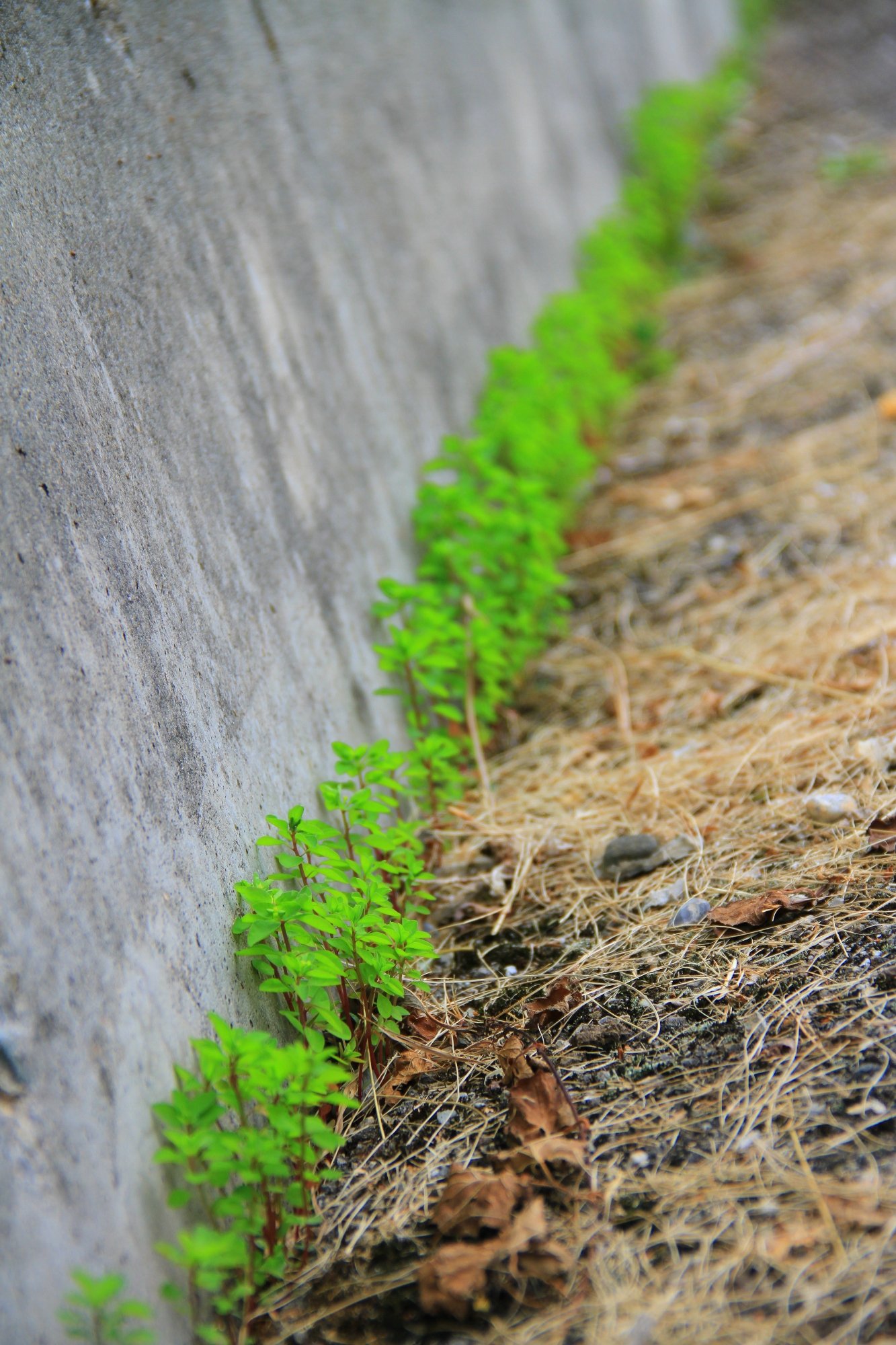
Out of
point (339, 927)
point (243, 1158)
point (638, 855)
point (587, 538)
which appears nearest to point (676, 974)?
point (638, 855)

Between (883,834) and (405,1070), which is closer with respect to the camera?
(405,1070)

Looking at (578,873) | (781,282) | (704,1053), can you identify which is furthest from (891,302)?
(704,1053)

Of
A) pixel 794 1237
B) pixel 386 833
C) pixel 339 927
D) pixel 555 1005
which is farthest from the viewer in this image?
pixel 386 833

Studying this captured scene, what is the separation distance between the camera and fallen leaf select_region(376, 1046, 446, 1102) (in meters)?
1.79

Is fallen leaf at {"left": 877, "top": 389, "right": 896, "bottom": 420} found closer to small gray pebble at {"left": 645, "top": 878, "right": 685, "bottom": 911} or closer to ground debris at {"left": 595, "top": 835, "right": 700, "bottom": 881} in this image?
ground debris at {"left": 595, "top": 835, "right": 700, "bottom": 881}

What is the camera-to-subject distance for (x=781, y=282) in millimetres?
5480

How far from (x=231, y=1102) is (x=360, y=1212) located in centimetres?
29

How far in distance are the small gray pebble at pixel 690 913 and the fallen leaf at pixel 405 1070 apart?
1.78 ft

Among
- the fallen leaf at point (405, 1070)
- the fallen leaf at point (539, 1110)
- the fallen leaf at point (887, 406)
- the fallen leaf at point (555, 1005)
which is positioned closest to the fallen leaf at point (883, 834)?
the fallen leaf at point (555, 1005)

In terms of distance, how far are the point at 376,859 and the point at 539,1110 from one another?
0.74 metres

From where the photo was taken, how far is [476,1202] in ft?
4.82

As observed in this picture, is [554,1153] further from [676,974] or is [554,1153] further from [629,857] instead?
[629,857]

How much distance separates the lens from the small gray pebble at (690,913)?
2021mm

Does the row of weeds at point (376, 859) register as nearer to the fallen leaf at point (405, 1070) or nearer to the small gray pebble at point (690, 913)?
the fallen leaf at point (405, 1070)
